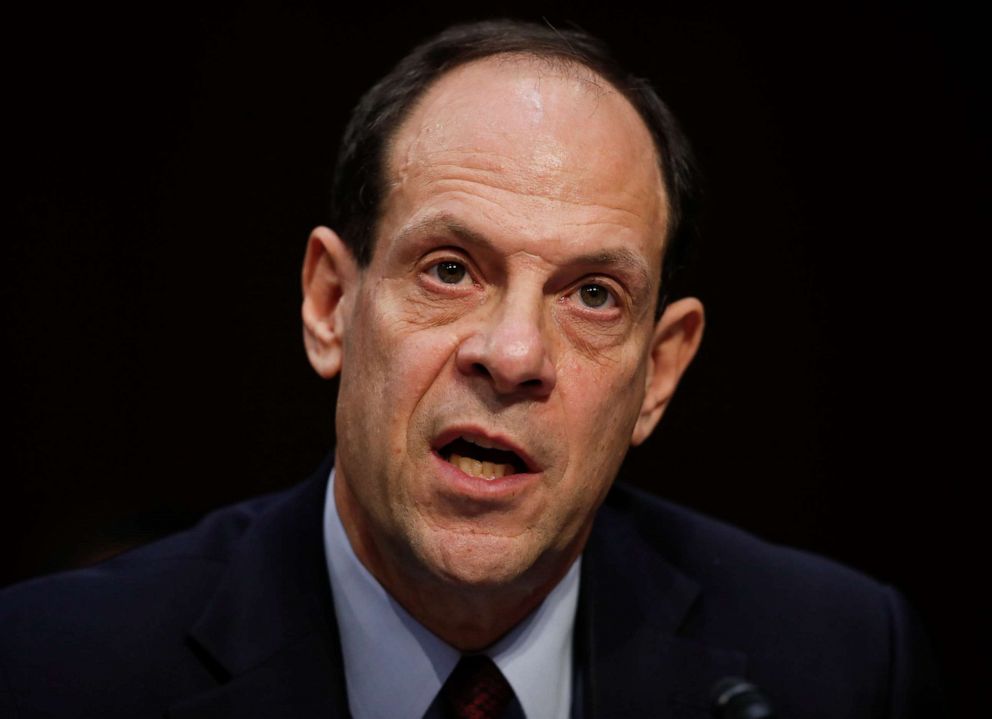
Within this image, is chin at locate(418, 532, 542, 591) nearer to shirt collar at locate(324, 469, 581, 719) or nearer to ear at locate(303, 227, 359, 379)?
shirt collar at locate(324, 469, 581, 719)

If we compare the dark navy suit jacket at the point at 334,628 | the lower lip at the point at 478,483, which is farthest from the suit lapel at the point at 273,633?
the lower lip at the point at 478,483

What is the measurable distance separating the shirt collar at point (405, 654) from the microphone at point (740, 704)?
60 cm

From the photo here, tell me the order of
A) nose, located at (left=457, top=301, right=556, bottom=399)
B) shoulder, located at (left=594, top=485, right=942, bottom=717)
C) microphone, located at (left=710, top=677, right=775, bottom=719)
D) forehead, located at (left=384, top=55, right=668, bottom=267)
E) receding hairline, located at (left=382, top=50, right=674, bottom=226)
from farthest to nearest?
1. shoulder, located at (left=594, top=485, right=942, bottom=717)
2. receding hairline, located at (left=382, top=50, right=674, bottom=226)
3. forehead, located at (left=384, top=55, right=668, bottom=267)
4. nose, located at (left=457, top=301, right=556, bottom=399)
5. microphone, located at (left=710, top=677, right=775, bottom=719)

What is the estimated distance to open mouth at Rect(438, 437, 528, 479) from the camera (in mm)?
2068

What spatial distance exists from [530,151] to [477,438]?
0.47m

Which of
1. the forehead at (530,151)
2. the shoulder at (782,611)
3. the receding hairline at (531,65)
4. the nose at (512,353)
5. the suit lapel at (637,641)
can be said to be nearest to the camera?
the nose at (512,353)

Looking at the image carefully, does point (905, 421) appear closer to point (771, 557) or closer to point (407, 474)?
point (771, 557)

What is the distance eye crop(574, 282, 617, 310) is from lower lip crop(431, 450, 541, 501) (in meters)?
0.32

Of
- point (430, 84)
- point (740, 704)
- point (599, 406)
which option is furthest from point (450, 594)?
point (430, 84)

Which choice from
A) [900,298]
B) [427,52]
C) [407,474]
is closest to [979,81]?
[900,298]

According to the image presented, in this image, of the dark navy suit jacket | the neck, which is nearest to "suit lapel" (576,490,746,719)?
the dark navy suit jacket

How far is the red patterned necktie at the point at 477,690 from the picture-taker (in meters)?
2.23

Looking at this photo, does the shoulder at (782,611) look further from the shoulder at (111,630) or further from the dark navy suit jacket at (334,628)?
the shoulder at (111,630)

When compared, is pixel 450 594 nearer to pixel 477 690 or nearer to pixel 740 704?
pixel 477 690
